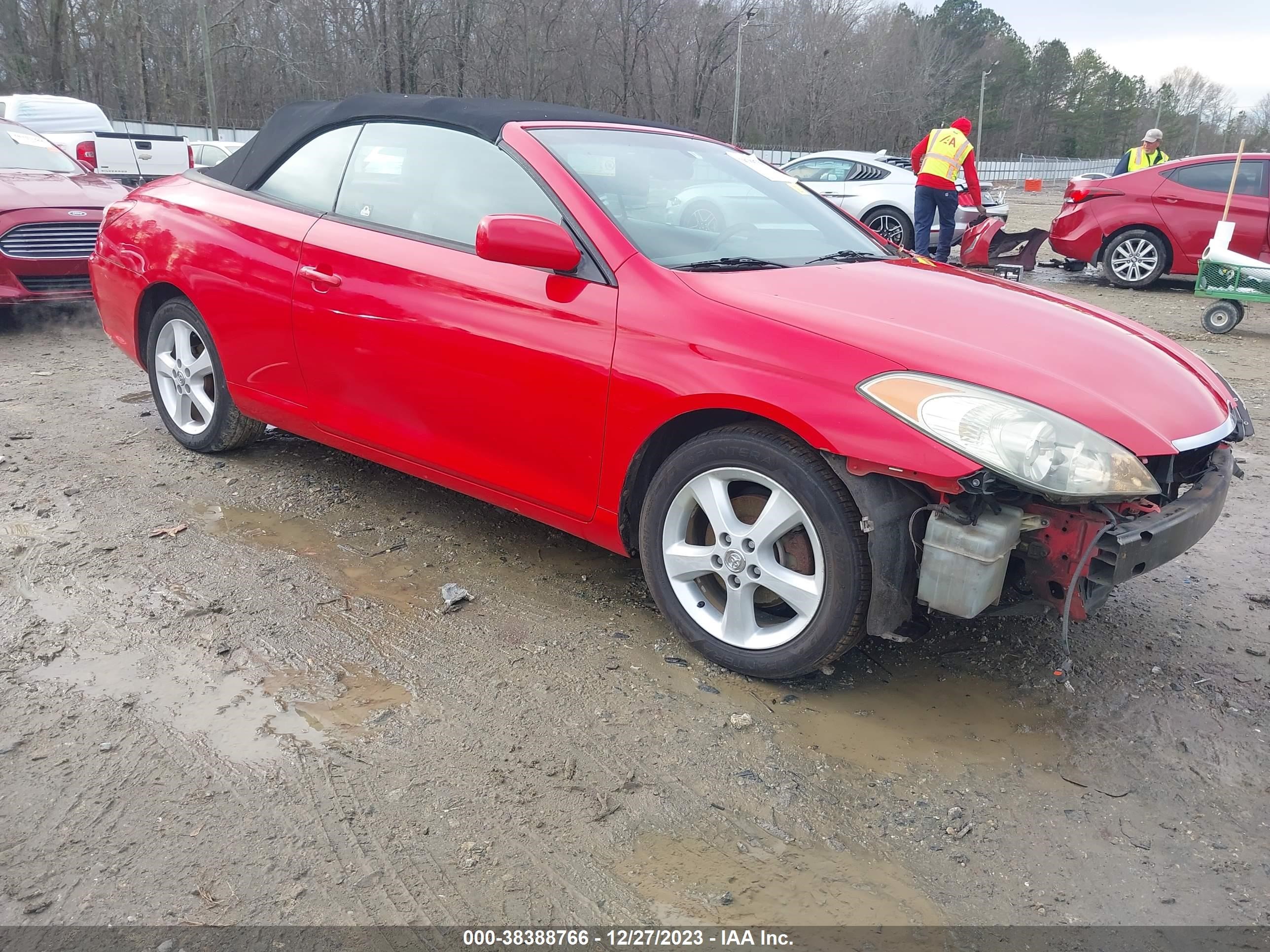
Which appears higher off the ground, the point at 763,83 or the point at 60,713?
the point at 763,83

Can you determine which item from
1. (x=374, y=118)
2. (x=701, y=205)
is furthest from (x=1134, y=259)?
(x=374, y=118)

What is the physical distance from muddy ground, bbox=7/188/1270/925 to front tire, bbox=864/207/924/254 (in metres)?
10.3

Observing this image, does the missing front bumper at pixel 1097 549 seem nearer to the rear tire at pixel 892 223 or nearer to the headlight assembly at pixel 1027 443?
Answer: the headlight assembly at pixel 1027 443

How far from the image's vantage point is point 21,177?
7711mm

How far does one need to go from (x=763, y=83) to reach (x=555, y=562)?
64.7 metres

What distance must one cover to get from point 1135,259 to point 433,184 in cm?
1025

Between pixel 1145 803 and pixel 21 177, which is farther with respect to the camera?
pixel 21 177

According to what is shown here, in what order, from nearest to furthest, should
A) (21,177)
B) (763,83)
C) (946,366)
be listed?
(946,366), (21,177), (763,83)

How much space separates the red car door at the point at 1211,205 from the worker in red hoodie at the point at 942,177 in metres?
2.11

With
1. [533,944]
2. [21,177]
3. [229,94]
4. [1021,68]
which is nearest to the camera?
[533,944]

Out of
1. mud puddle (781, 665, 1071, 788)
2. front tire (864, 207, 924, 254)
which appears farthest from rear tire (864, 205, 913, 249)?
mud puddle (781, 665, 1071, 788)

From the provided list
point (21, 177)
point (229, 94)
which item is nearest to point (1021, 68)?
point (229, 94)

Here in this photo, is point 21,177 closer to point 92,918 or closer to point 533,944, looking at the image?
point 92,918

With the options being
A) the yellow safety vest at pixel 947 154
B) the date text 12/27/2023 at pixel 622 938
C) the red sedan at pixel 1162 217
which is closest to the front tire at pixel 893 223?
the red sedan at pixel 1162 217
